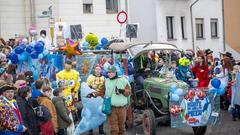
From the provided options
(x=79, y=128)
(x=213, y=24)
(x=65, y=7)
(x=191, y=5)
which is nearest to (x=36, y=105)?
(x=79, y=128)

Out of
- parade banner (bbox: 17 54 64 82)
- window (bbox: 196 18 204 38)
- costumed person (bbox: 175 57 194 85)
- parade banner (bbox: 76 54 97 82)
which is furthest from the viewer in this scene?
window (bbox: 196 18 204 38)

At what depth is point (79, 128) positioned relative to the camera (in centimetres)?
1104

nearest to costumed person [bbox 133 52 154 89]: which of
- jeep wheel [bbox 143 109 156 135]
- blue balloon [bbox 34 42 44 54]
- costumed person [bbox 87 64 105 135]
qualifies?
costumed person [bbox 87 64 105 135]

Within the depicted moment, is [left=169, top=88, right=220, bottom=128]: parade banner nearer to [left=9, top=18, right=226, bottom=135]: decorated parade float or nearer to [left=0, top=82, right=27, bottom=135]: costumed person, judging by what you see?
[left=9, top=18, right=226, bottom=135]: decorated parade float

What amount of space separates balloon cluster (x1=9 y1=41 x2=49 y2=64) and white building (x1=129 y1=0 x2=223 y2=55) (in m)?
13.9

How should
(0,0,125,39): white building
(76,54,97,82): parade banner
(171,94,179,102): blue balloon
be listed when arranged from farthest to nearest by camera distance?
(0,0,125,39): white building, (76,54,97,82): parade banner, (171,94,179,102): blue balloon

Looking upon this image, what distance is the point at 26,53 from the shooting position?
1312 cm

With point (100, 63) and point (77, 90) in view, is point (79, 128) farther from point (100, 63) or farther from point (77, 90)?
point (100, 63)

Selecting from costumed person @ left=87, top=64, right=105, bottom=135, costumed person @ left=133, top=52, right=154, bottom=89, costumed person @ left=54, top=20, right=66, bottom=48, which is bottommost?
costumed person @ left=87, top=64, right=105, bottom=135

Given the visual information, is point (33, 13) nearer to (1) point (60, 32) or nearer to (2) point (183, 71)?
(1) point (60, 32)

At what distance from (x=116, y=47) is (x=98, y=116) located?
213 centimetres

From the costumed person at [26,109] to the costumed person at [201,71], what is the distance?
24.0ft

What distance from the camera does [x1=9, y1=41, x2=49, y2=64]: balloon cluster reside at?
1289cm

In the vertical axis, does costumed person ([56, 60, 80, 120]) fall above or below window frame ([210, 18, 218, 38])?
below
